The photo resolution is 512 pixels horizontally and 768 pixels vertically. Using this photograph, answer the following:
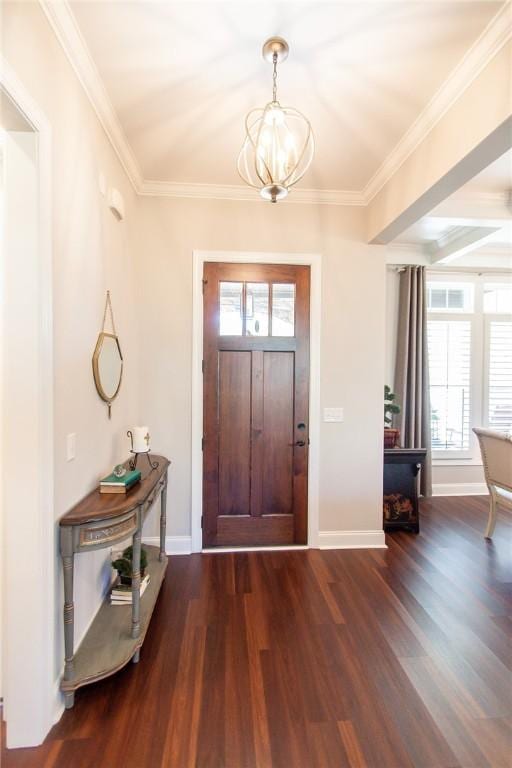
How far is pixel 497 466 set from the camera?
299cm

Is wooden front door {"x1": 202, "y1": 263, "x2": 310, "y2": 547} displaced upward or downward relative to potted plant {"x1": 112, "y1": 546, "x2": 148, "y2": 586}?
upward

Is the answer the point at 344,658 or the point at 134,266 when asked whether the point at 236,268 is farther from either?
the point at 344,658

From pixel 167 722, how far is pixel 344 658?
902 mm

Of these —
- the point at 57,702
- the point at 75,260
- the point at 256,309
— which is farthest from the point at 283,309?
the point at 57,702

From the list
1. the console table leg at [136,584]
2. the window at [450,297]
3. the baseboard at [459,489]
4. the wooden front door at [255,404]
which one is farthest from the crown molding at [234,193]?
the baseboard at [459,489]

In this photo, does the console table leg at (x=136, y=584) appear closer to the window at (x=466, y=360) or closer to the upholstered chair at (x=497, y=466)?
the upholstered chair at (x=497, y=466)

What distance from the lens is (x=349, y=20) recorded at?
1.45 metres

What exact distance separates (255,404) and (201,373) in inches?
20.3

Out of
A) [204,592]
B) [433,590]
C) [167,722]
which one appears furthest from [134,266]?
[433,590]

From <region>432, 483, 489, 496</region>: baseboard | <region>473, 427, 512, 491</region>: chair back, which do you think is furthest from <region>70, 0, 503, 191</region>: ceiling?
<region>432, 483, 489, 496</region>: baseboard

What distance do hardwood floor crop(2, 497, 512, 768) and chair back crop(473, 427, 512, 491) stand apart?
2.41ft

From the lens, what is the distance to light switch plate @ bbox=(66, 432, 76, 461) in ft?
5.13

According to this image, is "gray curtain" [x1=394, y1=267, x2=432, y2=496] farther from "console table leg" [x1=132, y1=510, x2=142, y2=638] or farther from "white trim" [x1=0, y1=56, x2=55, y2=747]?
"white trim" [x1=0, y1=56, x2=55, y2=747]

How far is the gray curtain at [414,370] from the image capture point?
4094 mm
